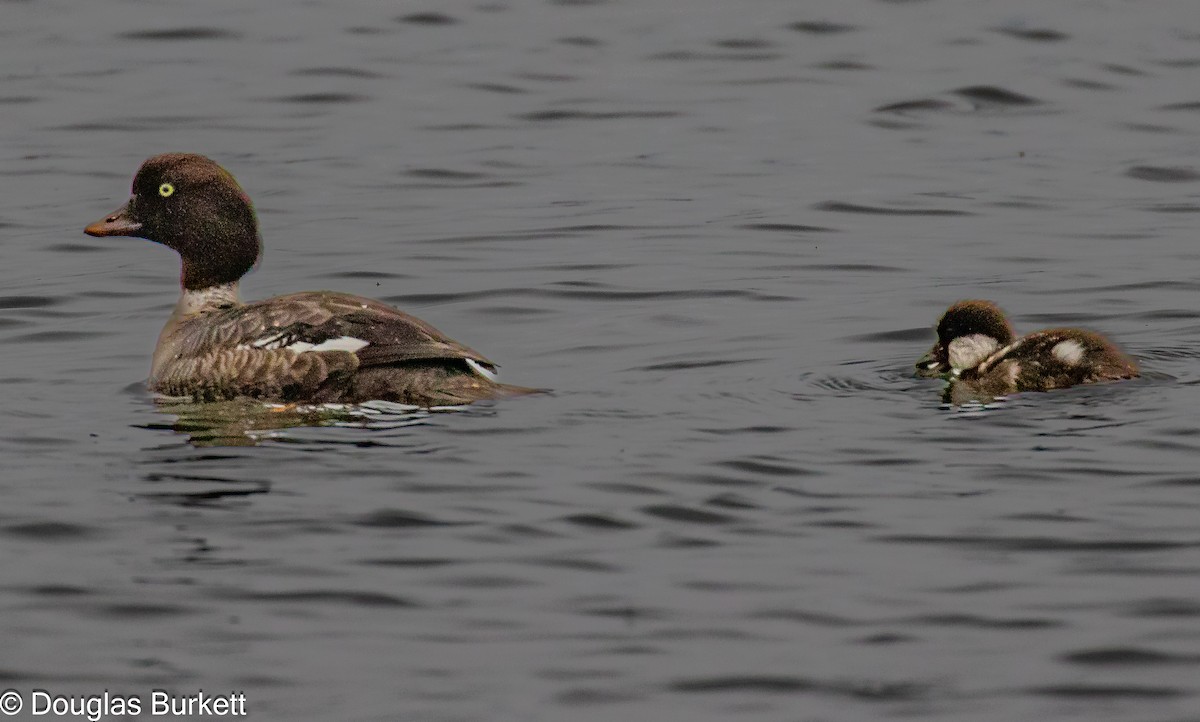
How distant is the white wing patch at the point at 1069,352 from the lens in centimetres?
1030

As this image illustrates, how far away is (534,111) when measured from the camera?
1986cm

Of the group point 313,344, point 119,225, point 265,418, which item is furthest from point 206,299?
point 265,418

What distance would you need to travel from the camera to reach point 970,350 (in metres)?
10.8

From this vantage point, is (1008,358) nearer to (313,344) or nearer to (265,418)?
(313,344)

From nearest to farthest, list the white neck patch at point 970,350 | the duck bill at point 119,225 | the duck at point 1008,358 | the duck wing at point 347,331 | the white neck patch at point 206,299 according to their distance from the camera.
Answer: the duck wing at point 347,331 → the duck at point 1008,358 → the white neck patch at point 970,350 → the white neck patch at point 206,299 → the duck bill at point 119,225

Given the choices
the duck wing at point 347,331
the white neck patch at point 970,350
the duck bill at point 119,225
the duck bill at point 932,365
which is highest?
the duck bill at point 119,225

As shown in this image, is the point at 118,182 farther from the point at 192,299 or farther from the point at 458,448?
the point at 458,448

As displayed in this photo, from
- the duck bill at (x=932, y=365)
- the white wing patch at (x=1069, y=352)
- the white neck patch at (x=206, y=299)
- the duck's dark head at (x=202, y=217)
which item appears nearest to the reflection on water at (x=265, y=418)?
the white neck patch at (x=206, y=299)

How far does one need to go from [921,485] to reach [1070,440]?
1.05 metres

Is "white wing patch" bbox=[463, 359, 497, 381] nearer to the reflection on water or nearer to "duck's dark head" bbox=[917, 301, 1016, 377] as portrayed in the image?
the reflection on water

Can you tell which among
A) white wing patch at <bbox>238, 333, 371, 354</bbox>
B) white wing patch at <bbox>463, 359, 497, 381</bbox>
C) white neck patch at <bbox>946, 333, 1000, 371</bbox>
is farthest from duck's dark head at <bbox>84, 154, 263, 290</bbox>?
white neck patch at <bbox>946, 333, 1000, 371</bbox>

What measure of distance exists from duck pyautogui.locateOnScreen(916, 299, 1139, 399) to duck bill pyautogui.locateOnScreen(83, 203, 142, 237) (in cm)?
435

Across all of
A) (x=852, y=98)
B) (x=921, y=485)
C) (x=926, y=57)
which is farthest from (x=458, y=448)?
(x=926, y=57)

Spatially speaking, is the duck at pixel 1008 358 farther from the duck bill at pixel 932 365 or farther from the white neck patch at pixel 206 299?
the white neck patch at pixel 206 299
